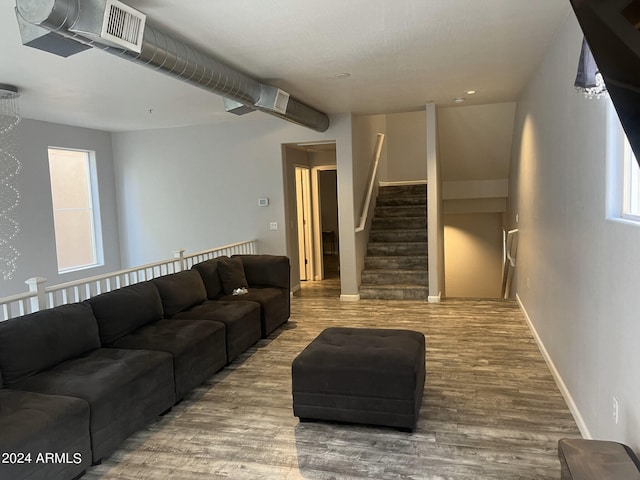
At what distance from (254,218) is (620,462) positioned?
18.5ft

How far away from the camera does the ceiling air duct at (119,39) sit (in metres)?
2.18

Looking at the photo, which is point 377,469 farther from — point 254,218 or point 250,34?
point 254,218

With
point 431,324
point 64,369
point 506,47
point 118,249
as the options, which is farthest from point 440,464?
point 118,249

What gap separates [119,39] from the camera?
246cm

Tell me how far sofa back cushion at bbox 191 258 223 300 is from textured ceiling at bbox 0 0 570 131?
1846mm

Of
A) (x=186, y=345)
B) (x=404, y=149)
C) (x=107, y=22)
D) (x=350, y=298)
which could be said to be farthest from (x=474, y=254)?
(x=107, y=22)

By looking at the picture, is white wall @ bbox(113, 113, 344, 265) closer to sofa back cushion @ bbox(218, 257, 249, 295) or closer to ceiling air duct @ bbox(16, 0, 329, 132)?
sofa back cushion @ bbox(218, 257, 249, 295)

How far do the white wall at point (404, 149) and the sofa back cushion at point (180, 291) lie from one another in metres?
5.42

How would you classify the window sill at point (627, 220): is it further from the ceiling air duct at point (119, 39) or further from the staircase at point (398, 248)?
the staircase at point (398, 248)

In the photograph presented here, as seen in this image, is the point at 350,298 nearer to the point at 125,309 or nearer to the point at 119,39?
the point at 125,309

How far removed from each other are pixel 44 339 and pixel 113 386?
2.02ft

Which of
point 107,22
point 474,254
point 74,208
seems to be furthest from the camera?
point 474,254

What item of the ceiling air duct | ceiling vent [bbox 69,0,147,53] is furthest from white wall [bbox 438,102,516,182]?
ceiling vent [bbox 69,0,147,53]

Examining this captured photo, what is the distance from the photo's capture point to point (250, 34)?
3.23m
